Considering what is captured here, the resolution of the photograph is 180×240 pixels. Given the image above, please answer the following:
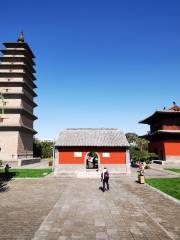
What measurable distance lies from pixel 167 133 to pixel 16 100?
29342 millimetres

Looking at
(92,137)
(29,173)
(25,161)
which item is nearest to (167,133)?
(92,137)

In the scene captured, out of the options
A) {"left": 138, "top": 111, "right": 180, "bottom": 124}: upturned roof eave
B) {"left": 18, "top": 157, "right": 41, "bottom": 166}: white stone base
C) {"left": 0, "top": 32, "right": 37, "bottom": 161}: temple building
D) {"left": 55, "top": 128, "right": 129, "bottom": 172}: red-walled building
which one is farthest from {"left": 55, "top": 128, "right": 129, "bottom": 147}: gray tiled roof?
{"left": 0, "top": 32, "right": 37, "bottom": 161}: temple building

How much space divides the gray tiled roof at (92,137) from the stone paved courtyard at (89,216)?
10.5 metres

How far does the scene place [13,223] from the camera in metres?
8.61

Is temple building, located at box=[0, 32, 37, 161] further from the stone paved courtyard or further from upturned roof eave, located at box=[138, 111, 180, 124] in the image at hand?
upturned roof eave, located at box=[138, 111, 180, 124]

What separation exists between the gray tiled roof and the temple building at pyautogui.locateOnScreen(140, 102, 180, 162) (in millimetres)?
12787

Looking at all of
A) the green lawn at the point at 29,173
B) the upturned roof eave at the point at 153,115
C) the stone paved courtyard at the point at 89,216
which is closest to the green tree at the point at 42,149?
the upturned roof eave at the point at 153,115

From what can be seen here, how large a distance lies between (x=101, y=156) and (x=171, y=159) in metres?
16.7

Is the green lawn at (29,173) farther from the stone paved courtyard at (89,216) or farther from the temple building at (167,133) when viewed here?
the temple building at (167,133)

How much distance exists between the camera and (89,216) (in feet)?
30.8

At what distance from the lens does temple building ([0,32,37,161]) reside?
123ft

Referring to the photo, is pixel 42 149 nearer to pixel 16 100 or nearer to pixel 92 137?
pixel 16 100

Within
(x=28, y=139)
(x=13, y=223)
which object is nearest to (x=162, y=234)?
(x=13, y=223)

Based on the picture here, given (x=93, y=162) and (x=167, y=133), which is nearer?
(x=93, y=162)
